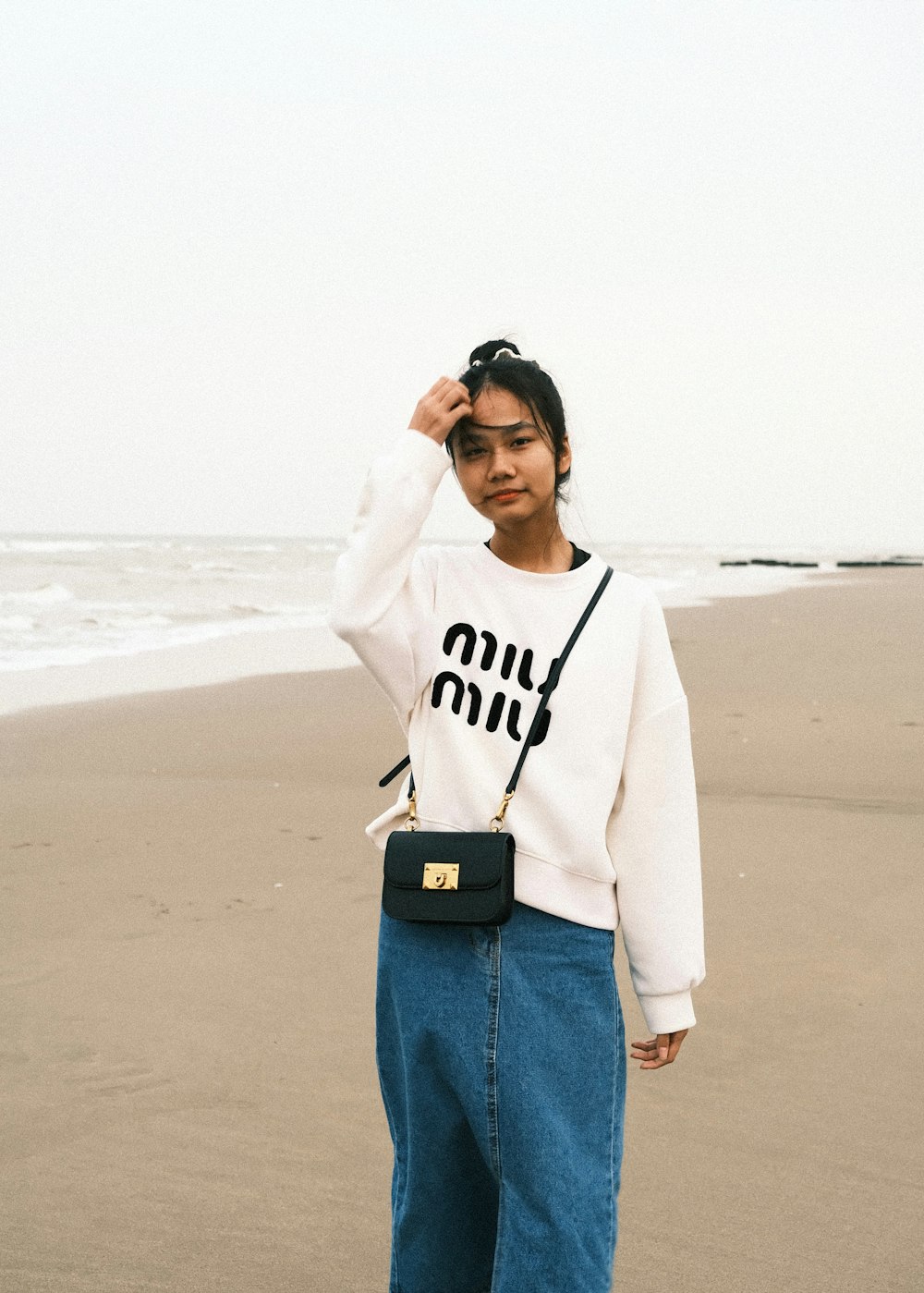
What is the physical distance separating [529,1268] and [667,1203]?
1.11m

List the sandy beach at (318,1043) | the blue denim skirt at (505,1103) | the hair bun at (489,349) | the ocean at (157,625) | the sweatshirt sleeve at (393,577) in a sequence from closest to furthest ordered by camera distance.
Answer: the blue denim skirt at (505,1103)
the sweatshirt sleeve at (393,577)
the hair bun at (489,349)
the sandy beach at (318,1043)
the ocean at (157,625)

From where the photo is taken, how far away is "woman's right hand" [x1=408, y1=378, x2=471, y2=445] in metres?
1.60

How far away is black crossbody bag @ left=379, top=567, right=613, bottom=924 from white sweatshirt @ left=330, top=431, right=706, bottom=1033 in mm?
49

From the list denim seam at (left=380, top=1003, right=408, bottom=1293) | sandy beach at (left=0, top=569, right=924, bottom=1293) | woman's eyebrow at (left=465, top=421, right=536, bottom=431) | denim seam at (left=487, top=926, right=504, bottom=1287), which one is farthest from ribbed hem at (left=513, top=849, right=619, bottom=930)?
sandy beach at (left=0, top=569, right=924, bottom=1293)

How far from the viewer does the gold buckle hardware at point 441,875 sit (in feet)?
4.83

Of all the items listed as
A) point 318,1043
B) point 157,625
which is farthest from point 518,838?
point 157,625

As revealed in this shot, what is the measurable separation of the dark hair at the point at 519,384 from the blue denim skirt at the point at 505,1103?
27.8 inches

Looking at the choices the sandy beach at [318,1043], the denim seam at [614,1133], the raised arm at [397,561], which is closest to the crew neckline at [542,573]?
the raised arm at [397,561]

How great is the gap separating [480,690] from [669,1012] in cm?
55

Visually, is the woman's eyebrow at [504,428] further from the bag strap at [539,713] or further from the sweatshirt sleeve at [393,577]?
the bag strap at [539,713]

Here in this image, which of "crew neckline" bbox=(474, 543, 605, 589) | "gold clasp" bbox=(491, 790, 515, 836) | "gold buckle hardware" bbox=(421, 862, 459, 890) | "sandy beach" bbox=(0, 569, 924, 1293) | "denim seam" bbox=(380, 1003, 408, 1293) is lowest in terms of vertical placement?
"sandy beach" bbox=(0, 569, 924, 1293)

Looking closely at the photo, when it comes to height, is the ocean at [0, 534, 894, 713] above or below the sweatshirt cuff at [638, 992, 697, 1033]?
below

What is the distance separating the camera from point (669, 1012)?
1.63 metres

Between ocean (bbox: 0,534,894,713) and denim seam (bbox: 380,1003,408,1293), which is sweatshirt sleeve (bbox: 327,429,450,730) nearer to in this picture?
denim seam (bbox: 380,1003,408,1293)
